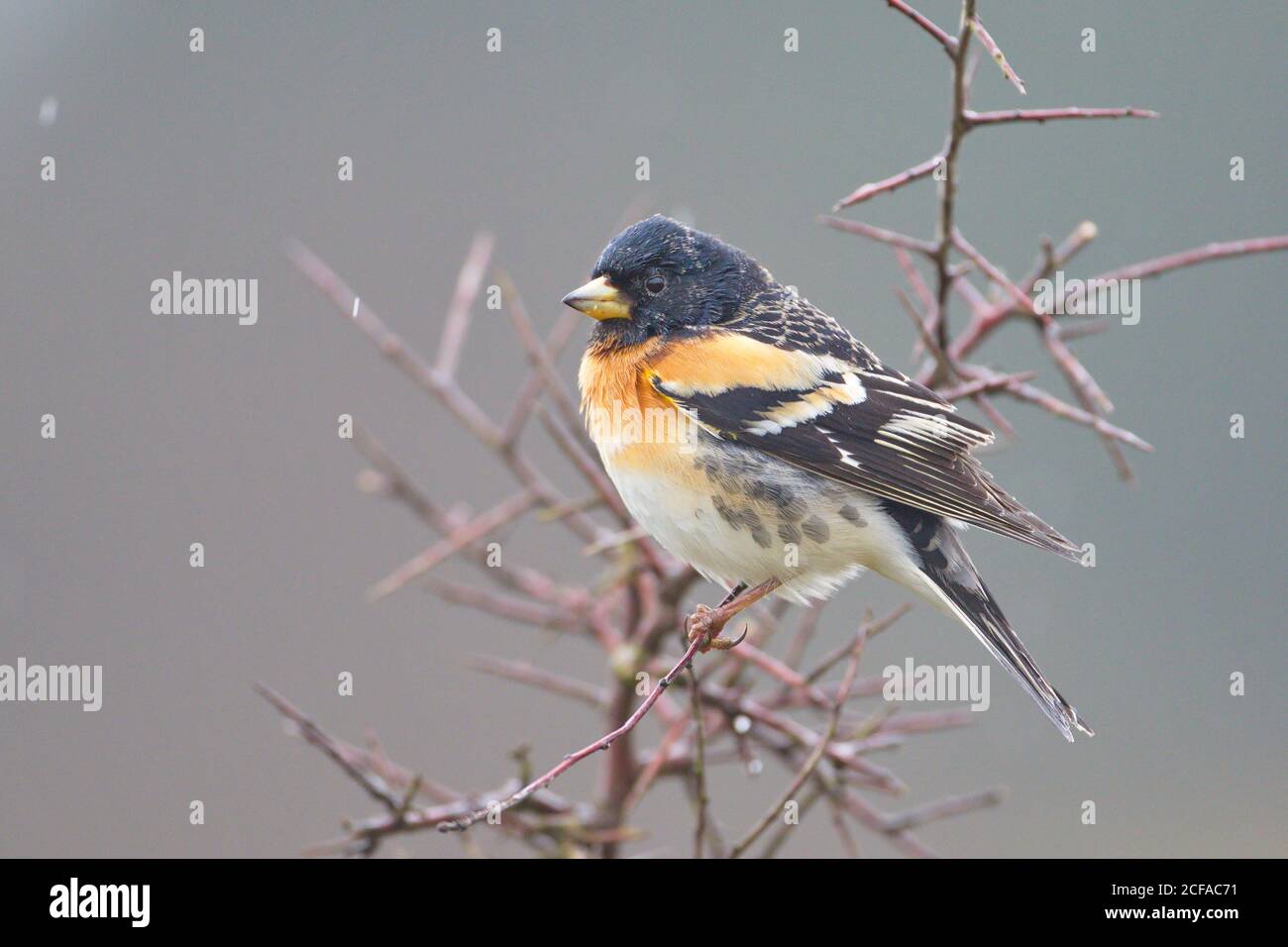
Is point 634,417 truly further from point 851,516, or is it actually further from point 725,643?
point 725,643

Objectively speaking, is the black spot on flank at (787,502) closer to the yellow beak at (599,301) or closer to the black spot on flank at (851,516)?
the black spot on flank at (851,516)

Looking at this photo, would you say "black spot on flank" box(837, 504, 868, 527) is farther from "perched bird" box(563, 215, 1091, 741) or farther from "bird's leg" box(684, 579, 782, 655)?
"bird's leg" box(684, 579, 782, 655)

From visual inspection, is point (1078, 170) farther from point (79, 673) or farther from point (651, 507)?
point (79, 673)

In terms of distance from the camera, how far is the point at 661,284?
372 cm

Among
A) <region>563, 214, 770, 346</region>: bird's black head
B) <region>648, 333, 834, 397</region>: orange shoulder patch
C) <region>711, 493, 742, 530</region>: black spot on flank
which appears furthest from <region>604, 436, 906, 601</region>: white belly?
<region>563, 214, 770, 346</region>: bird's black head

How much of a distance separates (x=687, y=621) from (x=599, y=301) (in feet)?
3.00

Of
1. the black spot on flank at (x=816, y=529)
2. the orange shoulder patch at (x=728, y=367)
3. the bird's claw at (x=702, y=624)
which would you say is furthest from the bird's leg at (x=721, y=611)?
the orange shoulder patch at (x=728, y=367)

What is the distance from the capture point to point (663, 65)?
32.5 ft

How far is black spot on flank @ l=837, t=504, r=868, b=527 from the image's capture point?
11.5 feet

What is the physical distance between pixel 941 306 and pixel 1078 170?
6676mm

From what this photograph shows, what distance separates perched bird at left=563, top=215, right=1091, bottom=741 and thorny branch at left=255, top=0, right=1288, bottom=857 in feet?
0.46

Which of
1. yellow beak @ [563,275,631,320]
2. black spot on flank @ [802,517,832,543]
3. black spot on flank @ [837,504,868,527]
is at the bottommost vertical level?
black spot on flank @ [802,517,832,543]

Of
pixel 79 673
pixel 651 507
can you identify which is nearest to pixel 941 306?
pixel 651 507

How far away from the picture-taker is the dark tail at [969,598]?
10.2ft
